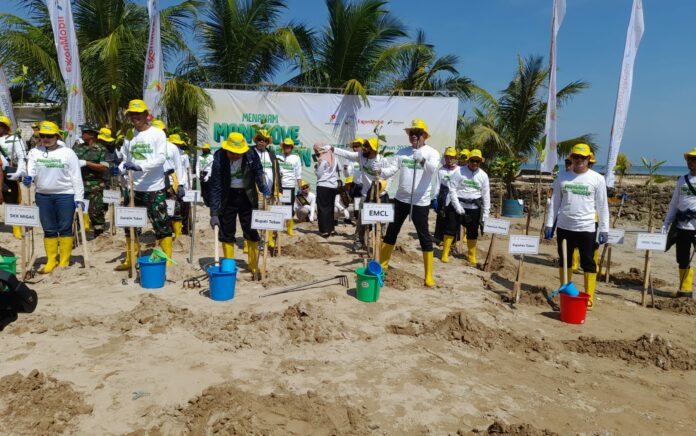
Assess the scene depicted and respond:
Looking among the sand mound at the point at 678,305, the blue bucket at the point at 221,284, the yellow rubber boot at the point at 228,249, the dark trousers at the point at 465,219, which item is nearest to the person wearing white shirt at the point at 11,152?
the yellow rubber boot at the point at 228,249

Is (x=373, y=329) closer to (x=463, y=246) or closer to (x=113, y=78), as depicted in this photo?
(x=463, y=246)

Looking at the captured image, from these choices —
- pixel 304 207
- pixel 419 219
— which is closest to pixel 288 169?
pixel 304 207

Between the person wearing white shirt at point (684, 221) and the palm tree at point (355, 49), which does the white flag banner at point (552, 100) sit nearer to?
the person wearing white shirt at point (684, 221)

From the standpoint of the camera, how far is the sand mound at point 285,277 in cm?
573

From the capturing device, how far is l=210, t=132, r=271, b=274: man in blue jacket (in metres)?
5.53

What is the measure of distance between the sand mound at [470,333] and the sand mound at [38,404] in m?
2.74

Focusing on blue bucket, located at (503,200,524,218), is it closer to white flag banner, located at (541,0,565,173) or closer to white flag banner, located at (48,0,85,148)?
white flag banner, located at (541,0,565,173)

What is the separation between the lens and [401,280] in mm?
6105

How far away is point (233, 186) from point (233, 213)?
34 centimetres

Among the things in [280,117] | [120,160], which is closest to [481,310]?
[120,160]

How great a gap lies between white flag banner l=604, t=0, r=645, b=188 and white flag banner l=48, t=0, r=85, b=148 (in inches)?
396

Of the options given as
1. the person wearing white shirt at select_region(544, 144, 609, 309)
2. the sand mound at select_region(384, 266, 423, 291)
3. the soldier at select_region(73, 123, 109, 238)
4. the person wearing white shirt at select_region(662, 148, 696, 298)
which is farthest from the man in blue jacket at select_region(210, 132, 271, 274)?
the person wearing white shirt at select_region(662, 148, 696, 298)

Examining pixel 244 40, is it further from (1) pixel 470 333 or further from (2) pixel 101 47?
(1) pixel 470 333

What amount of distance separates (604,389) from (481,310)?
180cm
